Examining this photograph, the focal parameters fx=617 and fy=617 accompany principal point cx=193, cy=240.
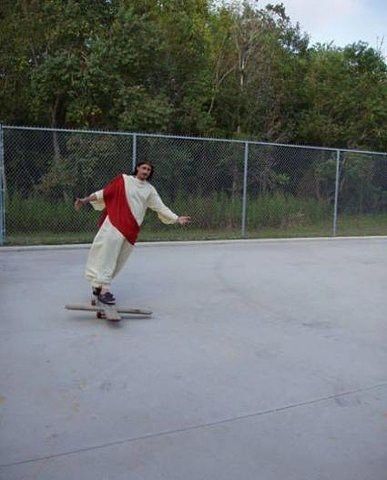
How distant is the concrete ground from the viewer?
3.50 m

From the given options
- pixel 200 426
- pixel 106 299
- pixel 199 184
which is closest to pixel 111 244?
pixel 106 299

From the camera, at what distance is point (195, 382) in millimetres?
4766

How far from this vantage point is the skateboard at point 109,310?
6.44 meters

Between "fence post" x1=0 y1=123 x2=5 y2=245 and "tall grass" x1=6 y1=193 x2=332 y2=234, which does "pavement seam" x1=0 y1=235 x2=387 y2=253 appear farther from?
"tall grass" x1=6 y1=193 x2=332 y2=234

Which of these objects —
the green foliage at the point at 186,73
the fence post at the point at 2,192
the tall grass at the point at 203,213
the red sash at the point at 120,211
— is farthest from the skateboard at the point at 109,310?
the green foliage at the point at 186,73

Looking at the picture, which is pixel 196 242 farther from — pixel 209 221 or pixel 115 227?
pixel 115 227

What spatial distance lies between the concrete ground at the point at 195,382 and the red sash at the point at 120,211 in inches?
39.0

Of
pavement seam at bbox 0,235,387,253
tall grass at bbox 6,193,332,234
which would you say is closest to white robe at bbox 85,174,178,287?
pavement seam at bbox 0,235,387,253

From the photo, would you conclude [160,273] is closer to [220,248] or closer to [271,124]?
[220,248]

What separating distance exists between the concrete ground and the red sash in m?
0.99

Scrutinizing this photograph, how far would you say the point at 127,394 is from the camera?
175 inches

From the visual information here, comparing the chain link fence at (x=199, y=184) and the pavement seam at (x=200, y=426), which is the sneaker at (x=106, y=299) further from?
the chain link fence at (x=199, y=184)

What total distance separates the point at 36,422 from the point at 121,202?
3.21 meters

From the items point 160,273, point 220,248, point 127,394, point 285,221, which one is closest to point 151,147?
point 220,248
